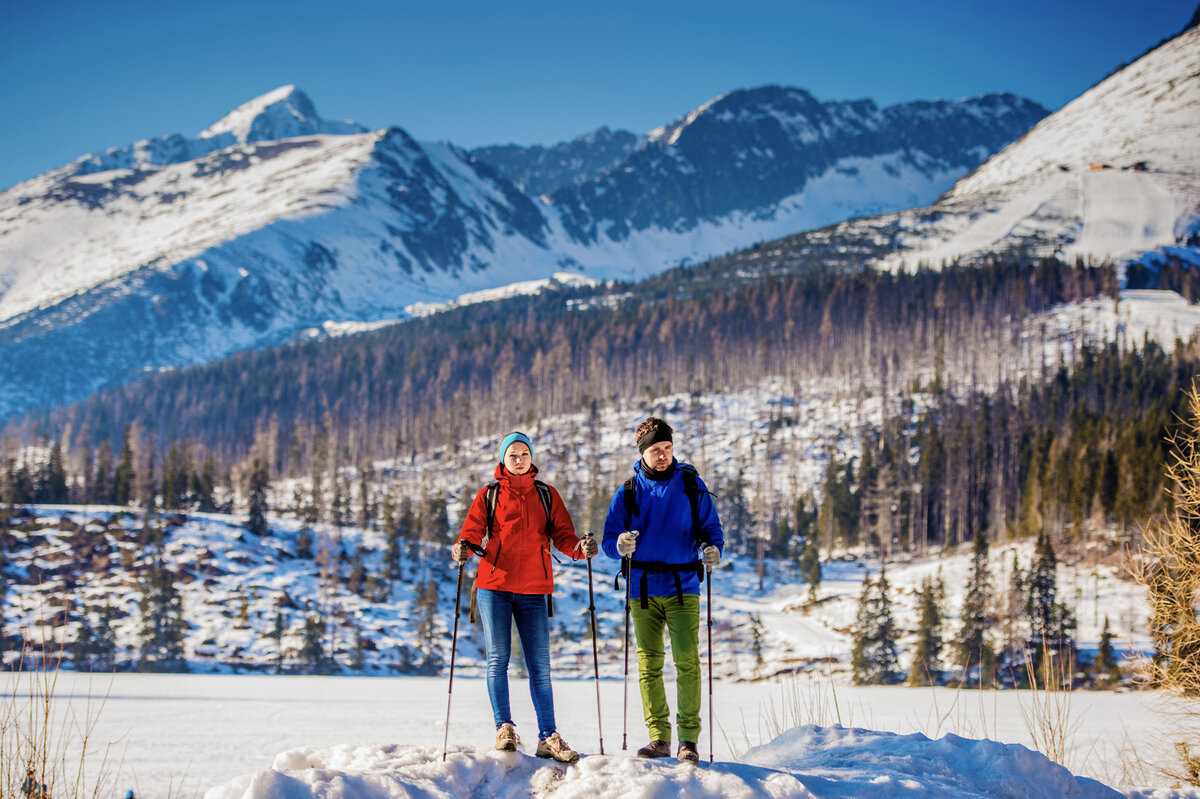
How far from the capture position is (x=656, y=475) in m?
7.07

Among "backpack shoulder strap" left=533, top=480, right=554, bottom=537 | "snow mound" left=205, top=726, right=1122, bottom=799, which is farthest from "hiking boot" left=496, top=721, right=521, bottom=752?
"backpack shoulder strap" left=533, top=480, right=554, bottom=537

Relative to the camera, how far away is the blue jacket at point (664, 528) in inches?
271

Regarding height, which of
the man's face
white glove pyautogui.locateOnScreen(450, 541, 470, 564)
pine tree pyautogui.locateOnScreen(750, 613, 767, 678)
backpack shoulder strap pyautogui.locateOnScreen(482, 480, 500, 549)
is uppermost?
the man's face

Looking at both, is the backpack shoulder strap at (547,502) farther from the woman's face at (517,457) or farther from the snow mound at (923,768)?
the snow mound at (923,768)

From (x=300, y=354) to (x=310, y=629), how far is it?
487 feet

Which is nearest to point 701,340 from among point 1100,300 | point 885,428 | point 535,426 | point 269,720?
point 535,426

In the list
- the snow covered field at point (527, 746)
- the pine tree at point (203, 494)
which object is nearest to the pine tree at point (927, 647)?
the snow covered field at point (527, 746)

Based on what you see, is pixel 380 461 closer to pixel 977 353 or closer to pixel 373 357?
pixel 373 357

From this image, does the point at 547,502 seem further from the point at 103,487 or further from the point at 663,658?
the point at 103,487

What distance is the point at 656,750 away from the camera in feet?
20.9

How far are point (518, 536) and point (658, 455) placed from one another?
4.42 feet

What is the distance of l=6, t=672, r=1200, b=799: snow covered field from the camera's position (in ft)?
17.8

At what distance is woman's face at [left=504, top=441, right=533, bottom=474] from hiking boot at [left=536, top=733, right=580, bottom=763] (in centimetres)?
211

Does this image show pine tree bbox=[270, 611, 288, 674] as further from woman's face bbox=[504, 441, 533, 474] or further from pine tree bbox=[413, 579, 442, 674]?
woman's face bbox=[504, 441, 533, 474]
